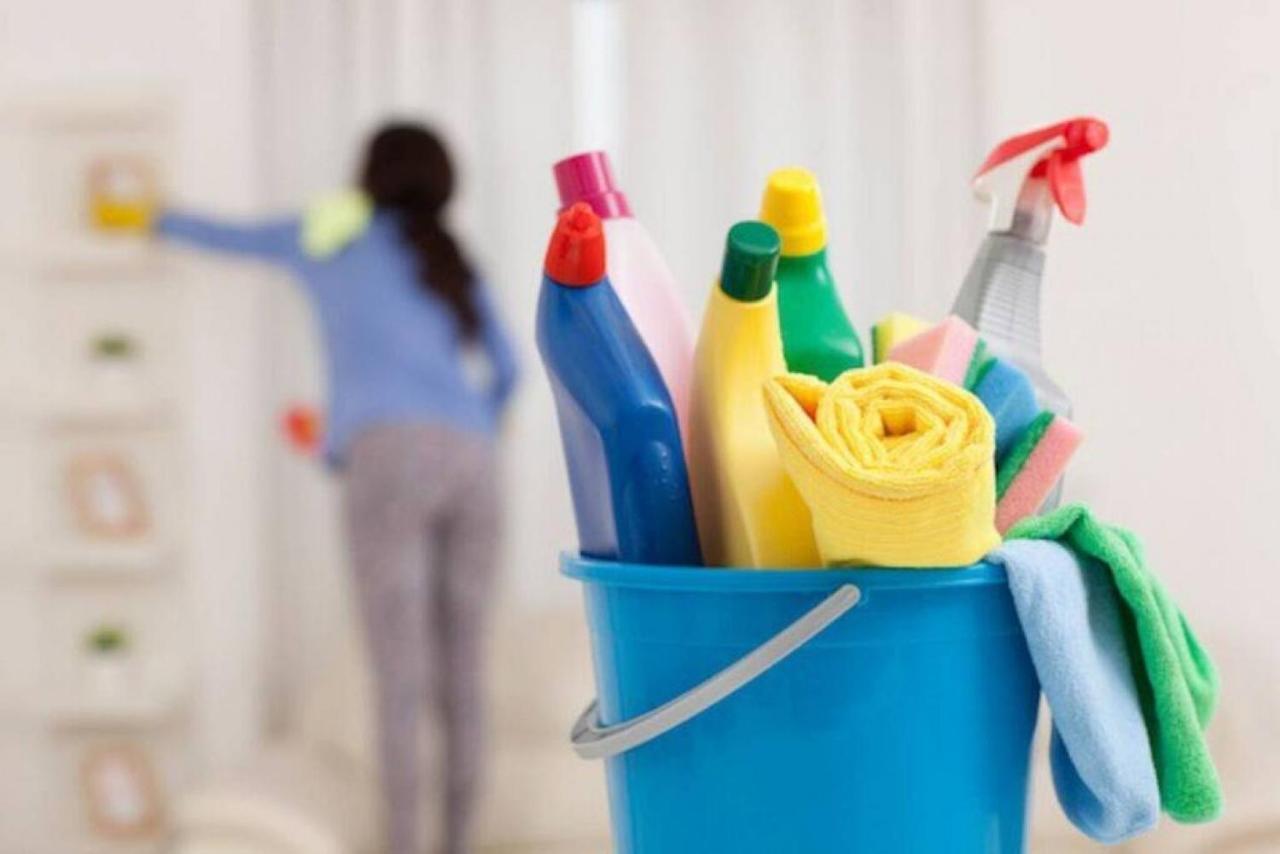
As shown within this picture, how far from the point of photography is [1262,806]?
2.04 meters

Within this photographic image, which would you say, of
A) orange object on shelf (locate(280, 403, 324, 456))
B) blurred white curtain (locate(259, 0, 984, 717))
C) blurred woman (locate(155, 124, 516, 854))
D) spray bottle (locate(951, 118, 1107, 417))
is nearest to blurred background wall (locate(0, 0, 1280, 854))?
blurred white curtain (locate(259, 0, 984, 717))

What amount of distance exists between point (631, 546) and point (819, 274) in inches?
6.6

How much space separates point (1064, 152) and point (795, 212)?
142mm

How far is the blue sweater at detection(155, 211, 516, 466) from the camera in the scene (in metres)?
2.52

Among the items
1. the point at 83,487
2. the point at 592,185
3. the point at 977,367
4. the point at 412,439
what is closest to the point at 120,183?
the point at 83,487

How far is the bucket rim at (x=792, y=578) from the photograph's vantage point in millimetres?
674

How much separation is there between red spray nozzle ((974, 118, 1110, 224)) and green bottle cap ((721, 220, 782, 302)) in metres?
0.19

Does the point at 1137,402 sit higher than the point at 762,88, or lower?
lower

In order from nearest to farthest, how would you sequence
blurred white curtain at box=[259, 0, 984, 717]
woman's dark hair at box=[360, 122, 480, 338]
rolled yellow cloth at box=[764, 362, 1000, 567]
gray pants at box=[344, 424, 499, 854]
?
rolled yellow cloth at box=[764, 362, 1000, 567], gray pants at box=[344, 424, 499, 854], woman's dark hair at box=[360, 122, 480, 338], blurred white curtain at box=[259, 0, 984, 717]

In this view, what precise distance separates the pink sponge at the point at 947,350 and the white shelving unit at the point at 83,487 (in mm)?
2352

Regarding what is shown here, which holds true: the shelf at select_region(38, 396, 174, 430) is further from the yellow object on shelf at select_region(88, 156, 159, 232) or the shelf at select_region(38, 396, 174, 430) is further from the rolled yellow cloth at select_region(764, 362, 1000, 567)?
the rolled yellow cloth at select_region(764, 362, 1000, 567)

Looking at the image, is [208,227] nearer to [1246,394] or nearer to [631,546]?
[1246,394]

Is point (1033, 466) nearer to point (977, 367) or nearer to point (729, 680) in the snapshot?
point (977, 367)

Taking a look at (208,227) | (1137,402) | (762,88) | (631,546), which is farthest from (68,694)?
(631,546)
